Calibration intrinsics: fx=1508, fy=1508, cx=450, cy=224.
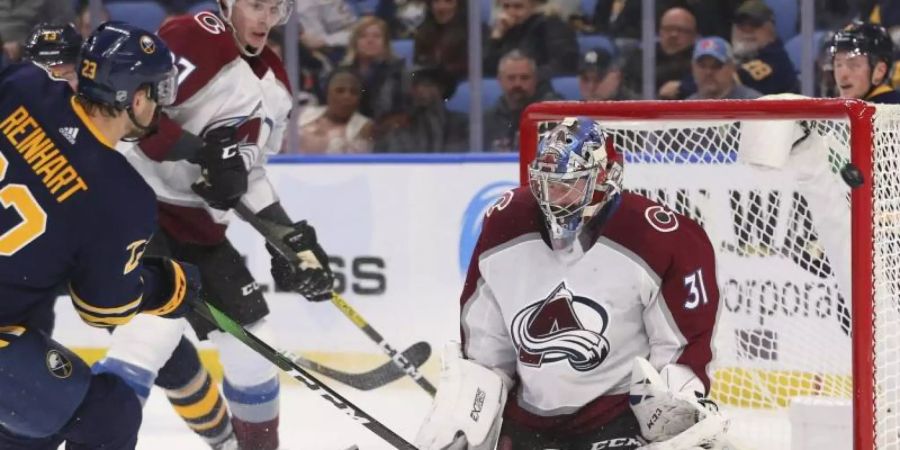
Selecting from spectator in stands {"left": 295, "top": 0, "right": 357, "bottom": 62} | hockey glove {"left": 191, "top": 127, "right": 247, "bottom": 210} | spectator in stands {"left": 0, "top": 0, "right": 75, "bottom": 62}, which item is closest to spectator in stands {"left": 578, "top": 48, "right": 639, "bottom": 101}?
spectator in stands {"left": 295, "top": 0, "right": 357, "bottom": 62}

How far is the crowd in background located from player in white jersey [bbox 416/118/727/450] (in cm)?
220

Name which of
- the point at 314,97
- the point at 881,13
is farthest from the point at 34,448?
the point at 881,13

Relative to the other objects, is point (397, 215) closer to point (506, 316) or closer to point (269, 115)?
A: point (269, 115)

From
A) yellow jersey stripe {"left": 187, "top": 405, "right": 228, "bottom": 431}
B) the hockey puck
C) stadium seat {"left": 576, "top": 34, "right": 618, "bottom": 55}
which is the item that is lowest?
yellow jersey stripe {"left": 187, "top": 405, "right": 228, "bottom": 431}

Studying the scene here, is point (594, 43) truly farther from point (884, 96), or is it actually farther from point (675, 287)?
point (675, 287)

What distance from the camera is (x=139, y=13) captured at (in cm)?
563

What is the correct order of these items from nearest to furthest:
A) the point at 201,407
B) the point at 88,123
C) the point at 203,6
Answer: the point at 88,123
the point at 201,407
the point at 203,6

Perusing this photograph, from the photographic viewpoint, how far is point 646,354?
262cm

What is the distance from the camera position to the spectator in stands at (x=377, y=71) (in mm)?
5242

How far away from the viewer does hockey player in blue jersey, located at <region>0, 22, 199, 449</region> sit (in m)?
2.63

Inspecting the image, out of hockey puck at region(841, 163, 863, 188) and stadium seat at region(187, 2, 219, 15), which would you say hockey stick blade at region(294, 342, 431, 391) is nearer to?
stadium seat at region(187, 2, 219, 15)

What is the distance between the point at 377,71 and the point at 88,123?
102 inches

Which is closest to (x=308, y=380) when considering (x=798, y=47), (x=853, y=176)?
(x=853, y=176)

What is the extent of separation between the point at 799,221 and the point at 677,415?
1.37 m
